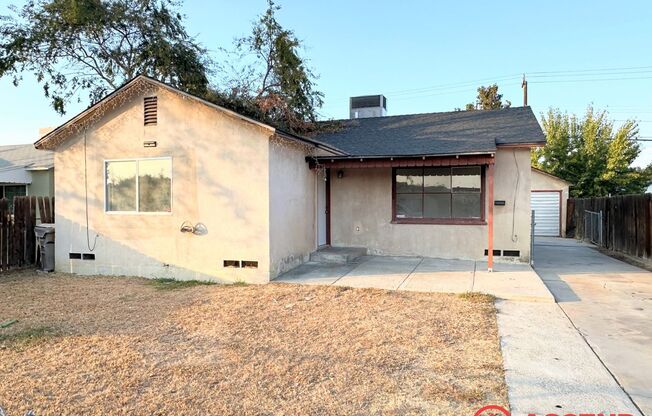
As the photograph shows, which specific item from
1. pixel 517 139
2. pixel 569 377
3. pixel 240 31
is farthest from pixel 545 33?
pixel 569 377

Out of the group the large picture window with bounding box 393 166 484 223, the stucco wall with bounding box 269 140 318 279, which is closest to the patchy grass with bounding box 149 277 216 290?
Answer: the stucco wall with bounding box 269 140 318 279

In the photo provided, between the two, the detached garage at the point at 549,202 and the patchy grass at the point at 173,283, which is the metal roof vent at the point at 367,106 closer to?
the detached garage at the point at 549,202

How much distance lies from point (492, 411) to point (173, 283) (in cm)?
655

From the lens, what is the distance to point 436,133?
1087 centimetres

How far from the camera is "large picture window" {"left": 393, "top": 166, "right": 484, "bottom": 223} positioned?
10.2m

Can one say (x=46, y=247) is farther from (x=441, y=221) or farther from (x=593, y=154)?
(x=593, y=154)

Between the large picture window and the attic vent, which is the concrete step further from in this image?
the attic vent

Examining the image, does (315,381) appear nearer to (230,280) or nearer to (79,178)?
(230,280)

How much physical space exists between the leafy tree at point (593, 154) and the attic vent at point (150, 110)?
21259 millimetres

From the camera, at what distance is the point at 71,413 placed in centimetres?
303

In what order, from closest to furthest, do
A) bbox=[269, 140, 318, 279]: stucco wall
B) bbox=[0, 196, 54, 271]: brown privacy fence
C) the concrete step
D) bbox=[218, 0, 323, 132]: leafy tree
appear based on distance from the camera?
bbox=[269, 140, 318, 279]: stucco wall → bbox=[0, 196, 54, 271]: brown privacy fence → the concrete step → bbox=[218, 0, 323, 132]: leafy tree

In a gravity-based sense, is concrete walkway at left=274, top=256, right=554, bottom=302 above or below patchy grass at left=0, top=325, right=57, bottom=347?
above

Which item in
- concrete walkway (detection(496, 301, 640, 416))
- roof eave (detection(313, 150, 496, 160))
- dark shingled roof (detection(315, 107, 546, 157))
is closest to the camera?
concrete walkway (detection(496, 301, 640, 416))

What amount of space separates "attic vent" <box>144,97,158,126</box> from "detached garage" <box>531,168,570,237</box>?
58.1 feet
